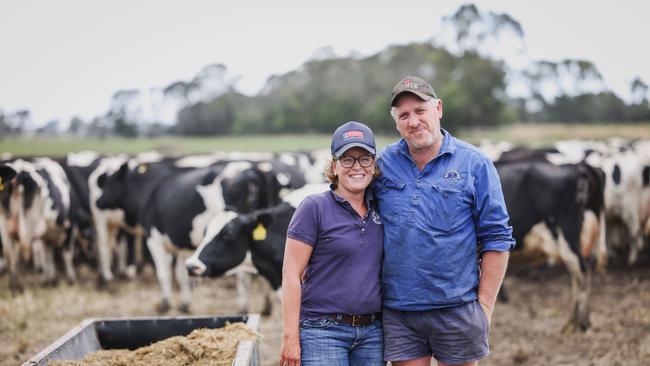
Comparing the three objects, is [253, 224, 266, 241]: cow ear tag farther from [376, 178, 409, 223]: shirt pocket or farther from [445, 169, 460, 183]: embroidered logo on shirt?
[445, 169, 460, 183]: embroidered logo on shirt

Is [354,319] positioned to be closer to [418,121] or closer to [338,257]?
[338,257]

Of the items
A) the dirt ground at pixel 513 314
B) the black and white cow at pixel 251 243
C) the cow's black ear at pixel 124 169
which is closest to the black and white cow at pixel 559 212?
the dirt ground at pixel 513 314

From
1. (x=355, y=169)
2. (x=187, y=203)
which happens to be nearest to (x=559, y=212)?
(x=187, y=203)

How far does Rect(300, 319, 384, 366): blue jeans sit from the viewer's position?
3607 mm

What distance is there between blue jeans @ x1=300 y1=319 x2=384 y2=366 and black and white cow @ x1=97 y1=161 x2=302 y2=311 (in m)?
5.47

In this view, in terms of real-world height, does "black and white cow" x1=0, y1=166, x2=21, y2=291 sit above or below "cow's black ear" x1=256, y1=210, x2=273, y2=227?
below

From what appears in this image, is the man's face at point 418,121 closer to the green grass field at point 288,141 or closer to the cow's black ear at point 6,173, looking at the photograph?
the cow's black ear at point 6,173

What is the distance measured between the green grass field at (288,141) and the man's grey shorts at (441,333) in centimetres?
2987

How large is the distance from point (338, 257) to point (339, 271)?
3.2 inches

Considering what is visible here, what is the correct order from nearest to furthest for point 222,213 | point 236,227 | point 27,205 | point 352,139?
1. point 352,139
2. point 236,227
3. point 222,213
4. point 27,205

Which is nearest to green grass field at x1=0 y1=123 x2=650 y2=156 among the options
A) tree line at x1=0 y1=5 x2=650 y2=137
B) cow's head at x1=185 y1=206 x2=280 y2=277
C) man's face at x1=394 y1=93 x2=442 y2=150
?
tree line at x1=0 y1=5 x2=650 y2=137

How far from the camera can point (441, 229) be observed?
3590 mm

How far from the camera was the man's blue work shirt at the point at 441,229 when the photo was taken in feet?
11.8

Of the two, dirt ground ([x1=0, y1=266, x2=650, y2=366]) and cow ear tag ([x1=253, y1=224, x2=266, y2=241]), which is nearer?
cow ear tag ([x1=253, y1=224, x2=266, y2=241])
